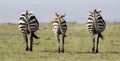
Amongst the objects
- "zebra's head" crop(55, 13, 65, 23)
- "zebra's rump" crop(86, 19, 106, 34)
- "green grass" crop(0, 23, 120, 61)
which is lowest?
"green grass" crop(0, 23, 120, 61)

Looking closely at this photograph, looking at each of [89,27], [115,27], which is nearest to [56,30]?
[89,27]

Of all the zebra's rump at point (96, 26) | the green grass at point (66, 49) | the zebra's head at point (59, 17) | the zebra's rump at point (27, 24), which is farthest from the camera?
the zebra's rump at point (27, 24)

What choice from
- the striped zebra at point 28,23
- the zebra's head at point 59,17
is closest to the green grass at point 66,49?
the striped zebra at point 28,23

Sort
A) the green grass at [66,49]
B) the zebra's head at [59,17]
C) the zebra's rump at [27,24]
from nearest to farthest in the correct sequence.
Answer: the green grass at [66,49], the zebra's head at [59,17], the zebra's rump at [27,24]

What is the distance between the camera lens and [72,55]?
2247cm

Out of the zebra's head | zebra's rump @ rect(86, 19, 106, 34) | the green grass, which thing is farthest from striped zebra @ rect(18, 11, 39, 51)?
zebra's rump @ rect(86, 19, 106, 34)

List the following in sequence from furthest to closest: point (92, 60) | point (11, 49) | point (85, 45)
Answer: point (85, 45) → point (11, 49) → point (92, 60)

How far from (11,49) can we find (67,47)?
3846mm

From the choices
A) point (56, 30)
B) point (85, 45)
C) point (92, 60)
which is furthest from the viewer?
point (85, 45)

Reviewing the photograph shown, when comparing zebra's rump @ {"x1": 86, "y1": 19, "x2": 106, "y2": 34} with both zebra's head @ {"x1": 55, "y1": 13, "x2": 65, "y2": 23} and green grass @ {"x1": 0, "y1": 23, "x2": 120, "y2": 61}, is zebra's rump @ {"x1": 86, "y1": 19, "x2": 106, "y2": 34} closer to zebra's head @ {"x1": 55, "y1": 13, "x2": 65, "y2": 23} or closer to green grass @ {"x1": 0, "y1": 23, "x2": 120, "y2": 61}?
green grass @ {"x1": 0, "y1": 23, "x2": 120, "y2": 61}

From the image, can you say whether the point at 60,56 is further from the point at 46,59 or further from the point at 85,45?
the point at 85,45

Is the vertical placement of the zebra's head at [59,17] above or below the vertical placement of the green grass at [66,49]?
above

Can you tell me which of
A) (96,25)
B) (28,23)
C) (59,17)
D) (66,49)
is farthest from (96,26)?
(28,23)

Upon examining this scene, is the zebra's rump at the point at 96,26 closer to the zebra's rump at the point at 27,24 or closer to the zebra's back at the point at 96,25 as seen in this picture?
the zebra's back at the point at 96,25
